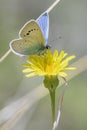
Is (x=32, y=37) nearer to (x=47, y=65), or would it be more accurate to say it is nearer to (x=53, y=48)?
(x=47, y=65)

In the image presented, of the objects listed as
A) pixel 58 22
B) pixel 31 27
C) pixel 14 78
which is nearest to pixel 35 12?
pixel 58 22

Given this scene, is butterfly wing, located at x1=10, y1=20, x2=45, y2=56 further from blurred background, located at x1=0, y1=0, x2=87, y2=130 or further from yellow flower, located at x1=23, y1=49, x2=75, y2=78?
blurred background, located at x1=0, y1=0, x2=87, y2=130

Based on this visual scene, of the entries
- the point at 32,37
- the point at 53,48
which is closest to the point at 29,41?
the point at 32,37

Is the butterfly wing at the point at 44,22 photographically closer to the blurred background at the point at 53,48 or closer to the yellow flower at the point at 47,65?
the yellow flower at the point at 47,65

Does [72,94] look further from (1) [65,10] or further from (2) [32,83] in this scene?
(1) [65,10]

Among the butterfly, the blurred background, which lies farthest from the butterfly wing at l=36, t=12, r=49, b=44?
the blurred background

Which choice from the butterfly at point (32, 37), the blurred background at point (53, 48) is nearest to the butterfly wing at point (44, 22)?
the butterfly at point (32, 37)
